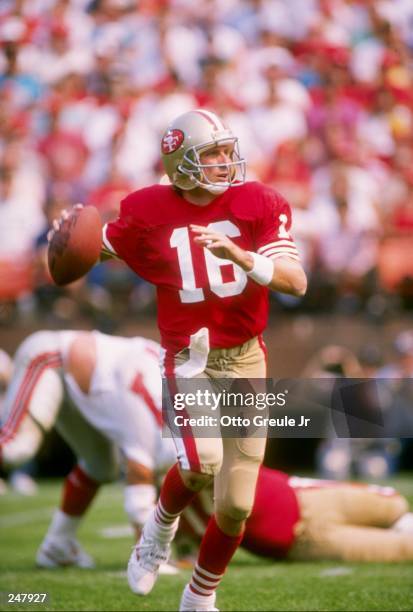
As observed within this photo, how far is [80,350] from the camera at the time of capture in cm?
509

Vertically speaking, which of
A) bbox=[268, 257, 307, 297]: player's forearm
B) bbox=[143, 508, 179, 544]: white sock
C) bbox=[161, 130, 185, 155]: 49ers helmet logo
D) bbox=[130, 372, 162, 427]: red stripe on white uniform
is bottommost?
bbox=[143, 508, 179, 544]: white sock

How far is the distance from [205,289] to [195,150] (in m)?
0.48

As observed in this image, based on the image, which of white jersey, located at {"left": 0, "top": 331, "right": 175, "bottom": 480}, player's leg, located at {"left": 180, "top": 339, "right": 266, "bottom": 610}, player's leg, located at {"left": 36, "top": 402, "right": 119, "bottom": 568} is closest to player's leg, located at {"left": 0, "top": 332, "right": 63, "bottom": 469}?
white jersey, located at {"left": 0, "top": 331, "right": 175, "bottom": 480}

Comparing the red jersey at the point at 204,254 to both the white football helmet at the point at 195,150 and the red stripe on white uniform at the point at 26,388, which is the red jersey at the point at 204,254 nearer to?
the white football helmet at the point at 195,150

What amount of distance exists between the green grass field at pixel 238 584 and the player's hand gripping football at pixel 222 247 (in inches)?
54.7

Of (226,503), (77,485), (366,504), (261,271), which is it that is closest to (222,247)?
(261,271)

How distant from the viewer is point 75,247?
3.82 metres

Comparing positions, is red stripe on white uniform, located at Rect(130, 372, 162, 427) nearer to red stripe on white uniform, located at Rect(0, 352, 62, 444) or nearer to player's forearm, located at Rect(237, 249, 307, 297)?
red stripe on white uniform, located at Rect(0, 352, 62, 444)

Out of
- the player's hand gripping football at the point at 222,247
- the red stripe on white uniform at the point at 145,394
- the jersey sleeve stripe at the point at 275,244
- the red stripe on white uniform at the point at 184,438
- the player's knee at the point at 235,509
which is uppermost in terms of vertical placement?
the player's hand gripping football at the point at 222,247

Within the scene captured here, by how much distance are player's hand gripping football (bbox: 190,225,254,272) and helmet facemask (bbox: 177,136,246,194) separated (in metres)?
0.32

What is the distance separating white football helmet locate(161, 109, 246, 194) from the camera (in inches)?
149

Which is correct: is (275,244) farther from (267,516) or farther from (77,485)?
(77,485)

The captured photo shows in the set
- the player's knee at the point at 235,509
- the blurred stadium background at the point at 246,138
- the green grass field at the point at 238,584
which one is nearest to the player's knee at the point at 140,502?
the green grass field at the point at 238,584

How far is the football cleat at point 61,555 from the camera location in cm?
508
